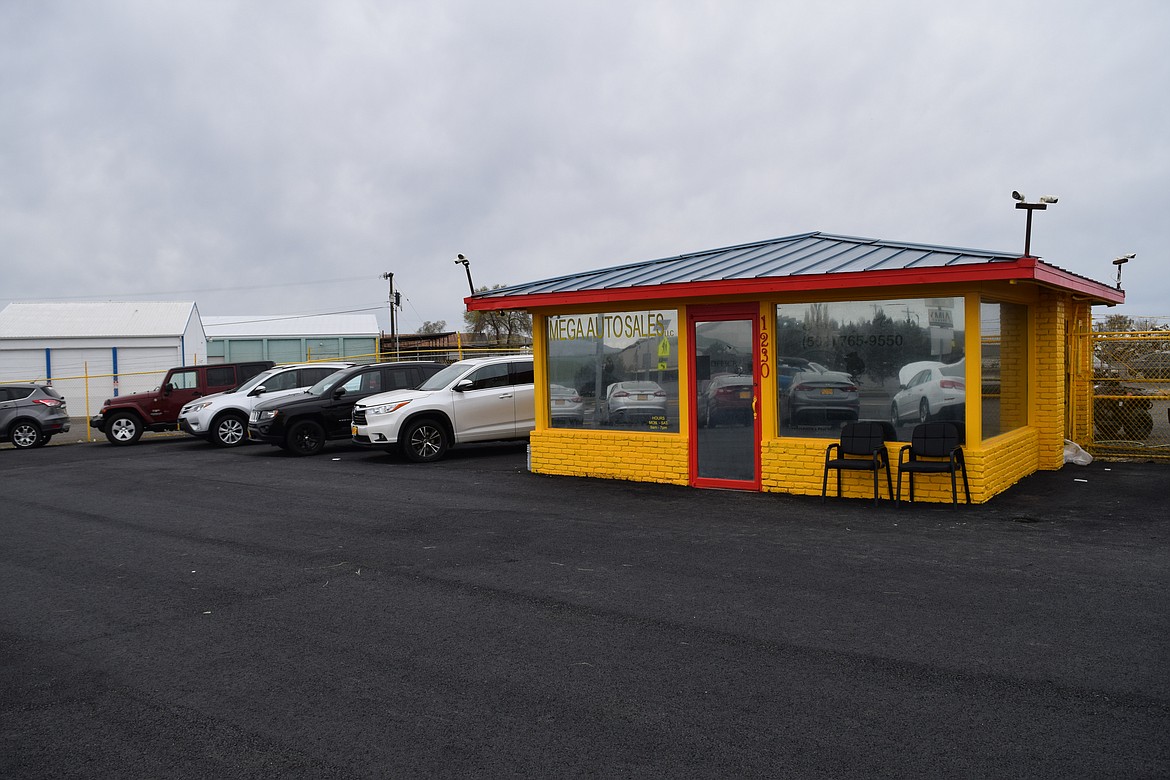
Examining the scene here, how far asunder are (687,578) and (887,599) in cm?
149

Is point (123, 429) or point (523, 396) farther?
point (123, 429)

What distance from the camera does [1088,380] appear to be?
45.4 ft

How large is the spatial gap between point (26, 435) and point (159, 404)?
3.46m

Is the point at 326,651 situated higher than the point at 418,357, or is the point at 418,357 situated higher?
the point at 418,357

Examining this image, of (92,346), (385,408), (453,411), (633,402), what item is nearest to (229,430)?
(385,408)

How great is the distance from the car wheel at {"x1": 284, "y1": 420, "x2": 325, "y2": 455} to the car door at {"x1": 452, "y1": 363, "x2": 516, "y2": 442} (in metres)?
3.32

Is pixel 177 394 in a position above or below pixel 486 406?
above

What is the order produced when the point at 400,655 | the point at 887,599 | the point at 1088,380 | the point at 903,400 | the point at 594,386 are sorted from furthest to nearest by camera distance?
1. the point at 1088,380
2. the point at 594,386
3. the point at 903,400
4. the point at 887,599
5. the point at 400,655

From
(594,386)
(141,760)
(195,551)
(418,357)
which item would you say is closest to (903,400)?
(594,386)

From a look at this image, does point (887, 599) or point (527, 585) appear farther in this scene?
point (527, 585)

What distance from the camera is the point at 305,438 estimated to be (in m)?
17.6

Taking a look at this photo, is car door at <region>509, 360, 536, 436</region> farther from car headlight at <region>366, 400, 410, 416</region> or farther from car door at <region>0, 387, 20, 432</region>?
car door at <region>0, 387, 20, 432</region>

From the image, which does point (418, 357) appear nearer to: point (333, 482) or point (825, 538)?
point (333, 482)

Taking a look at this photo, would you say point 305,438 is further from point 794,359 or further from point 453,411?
point 794,359
